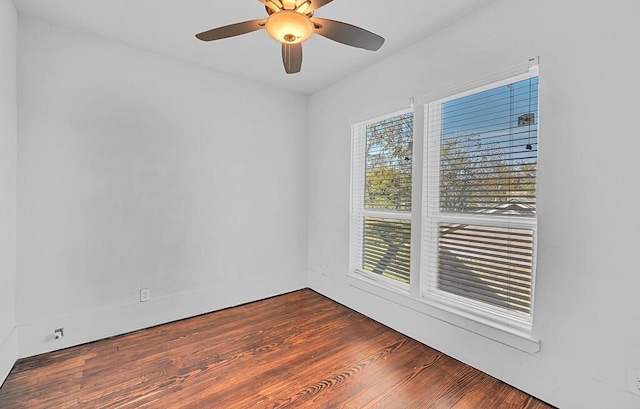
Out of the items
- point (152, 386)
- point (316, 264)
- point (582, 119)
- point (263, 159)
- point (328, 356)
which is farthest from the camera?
point (316, 264)

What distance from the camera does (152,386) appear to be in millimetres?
1903

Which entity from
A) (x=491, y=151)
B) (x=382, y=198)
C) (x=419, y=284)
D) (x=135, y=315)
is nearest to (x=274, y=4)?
(x=491, y=151)

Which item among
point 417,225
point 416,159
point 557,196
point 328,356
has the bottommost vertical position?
point 328,356

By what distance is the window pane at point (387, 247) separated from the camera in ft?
9.09

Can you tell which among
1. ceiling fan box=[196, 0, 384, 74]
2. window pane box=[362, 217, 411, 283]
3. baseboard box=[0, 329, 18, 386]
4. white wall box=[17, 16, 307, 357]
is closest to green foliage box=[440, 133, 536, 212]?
window pane box=[362, 217, 411, 283]

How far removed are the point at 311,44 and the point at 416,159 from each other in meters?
1.36

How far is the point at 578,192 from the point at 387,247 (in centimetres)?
161

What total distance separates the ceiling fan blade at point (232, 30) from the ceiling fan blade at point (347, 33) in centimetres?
32

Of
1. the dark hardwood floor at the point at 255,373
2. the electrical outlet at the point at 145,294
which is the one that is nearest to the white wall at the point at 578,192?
the dark hardwood floor at the point at 255,373

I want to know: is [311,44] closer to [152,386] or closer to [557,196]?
[557,196]

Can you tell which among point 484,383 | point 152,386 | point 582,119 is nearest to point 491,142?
point 582,119

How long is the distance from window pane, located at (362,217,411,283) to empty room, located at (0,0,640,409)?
3 centimetres

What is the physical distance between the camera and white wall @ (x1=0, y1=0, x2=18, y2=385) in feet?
6.24

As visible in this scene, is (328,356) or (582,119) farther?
(328,356)
